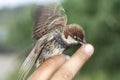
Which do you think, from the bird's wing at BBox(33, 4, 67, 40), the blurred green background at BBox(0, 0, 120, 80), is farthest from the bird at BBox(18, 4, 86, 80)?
the blurred green background at BBox(0, 0, 120, 80)

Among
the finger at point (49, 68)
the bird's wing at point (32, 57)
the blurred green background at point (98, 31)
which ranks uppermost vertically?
the bird's wing at point (32, 57)

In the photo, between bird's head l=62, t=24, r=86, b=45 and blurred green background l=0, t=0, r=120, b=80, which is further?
blurred green background l=0, t=0, r=120, b=80

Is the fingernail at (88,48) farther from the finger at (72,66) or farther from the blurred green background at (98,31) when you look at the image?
the blurred green background at (98,31)

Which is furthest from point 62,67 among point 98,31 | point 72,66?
point 98,31

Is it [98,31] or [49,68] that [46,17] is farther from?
[98,31]

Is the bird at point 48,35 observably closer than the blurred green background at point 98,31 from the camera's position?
→ Yes

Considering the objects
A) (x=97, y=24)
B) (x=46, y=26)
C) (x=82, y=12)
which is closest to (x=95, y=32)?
(x=97, y=24)

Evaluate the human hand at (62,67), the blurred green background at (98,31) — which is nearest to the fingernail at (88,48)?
the human hand at (62,67)

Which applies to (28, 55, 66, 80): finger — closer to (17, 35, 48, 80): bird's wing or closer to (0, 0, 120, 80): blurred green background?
(17, 35, 48, 80): bird's wing
